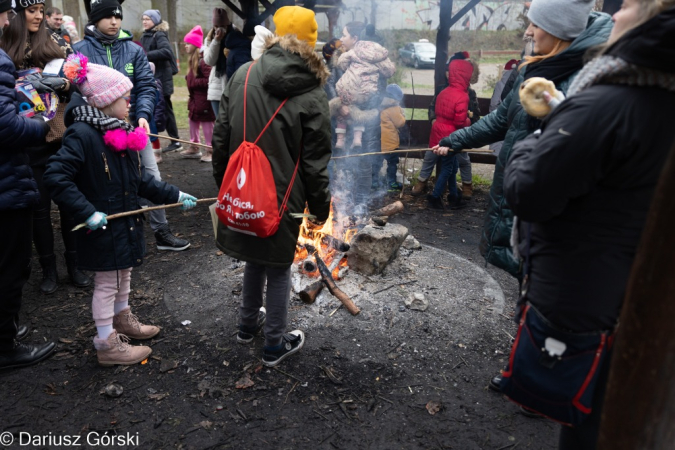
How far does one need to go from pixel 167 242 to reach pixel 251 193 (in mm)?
3025

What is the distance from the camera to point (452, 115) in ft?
23.4

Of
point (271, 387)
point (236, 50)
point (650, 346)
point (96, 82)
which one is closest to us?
point (650, 346)

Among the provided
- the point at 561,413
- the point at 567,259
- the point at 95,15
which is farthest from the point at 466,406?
the point at 95,15

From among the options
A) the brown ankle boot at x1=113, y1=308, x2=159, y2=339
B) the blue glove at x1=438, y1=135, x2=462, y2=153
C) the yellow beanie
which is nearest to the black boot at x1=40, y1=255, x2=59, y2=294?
the brown ankle boot at x1=113, y1=308, x2=159, y2=339

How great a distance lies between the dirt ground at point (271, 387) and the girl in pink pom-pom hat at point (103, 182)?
378 millimetres

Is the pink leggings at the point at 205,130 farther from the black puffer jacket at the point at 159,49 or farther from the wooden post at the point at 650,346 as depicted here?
the wooden post at the point at 650,346

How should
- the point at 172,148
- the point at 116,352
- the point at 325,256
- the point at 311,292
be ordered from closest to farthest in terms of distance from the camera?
the point at 116,352
the point at 311,292
the point at 325,256
the point at 172,148

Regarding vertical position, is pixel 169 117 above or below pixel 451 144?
below

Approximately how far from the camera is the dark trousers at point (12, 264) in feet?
10.6

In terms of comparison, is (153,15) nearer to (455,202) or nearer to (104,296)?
(455,202)

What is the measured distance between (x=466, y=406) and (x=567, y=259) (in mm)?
1671

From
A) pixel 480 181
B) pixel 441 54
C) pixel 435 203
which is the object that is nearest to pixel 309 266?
pixel 435 203

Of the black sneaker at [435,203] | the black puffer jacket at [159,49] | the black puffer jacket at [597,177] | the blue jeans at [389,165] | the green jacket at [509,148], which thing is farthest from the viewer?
the black puffer jacket at [159,49]

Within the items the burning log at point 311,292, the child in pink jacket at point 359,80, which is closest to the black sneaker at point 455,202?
the child in pink jacket at point 359,80
